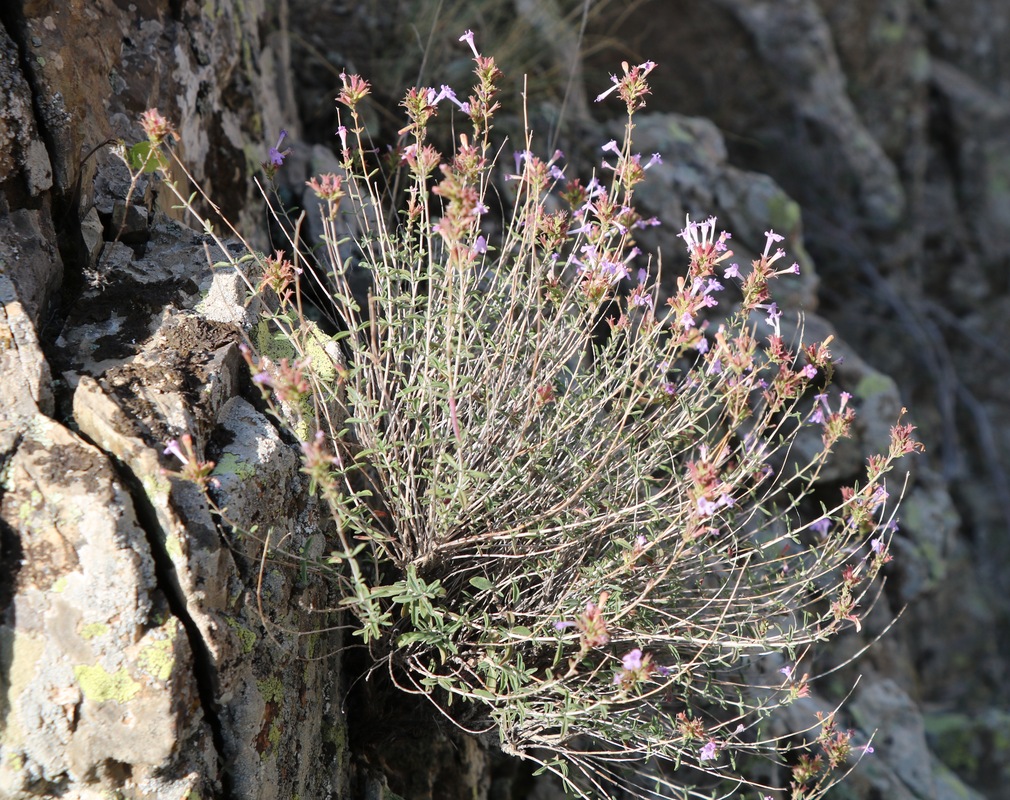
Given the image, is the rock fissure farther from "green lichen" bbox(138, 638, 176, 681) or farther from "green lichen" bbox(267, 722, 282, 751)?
"green lichen" bbox(267, 722, 282, 751)

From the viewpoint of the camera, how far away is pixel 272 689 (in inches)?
80.8

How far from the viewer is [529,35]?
14.8ft

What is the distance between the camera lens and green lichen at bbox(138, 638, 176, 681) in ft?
5.77

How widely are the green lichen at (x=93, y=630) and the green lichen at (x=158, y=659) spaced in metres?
0.09

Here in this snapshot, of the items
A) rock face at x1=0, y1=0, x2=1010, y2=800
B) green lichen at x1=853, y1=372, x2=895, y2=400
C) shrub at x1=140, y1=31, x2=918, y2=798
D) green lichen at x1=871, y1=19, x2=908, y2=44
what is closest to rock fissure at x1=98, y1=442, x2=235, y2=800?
rock face at x1=0, y1=0, x2=1010, y2=800

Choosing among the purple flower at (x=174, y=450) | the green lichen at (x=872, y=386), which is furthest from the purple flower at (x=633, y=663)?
the green lichen at (x=872, y=386)

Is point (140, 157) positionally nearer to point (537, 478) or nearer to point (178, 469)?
point (178, 469)

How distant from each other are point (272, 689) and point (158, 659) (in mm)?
363

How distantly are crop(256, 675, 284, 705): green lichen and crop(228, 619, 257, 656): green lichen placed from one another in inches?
3.8

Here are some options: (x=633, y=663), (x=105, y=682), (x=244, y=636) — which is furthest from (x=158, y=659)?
(x=633, y=663)

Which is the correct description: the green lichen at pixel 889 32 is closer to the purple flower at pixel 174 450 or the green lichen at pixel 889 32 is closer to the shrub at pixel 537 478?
the shrub at pixel 537 478

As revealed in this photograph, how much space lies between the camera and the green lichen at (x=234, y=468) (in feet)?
6.49

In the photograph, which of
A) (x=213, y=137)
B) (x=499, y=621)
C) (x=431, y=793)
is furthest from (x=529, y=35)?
(x=431, y=793)

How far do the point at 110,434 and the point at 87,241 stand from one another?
0.65 meters
